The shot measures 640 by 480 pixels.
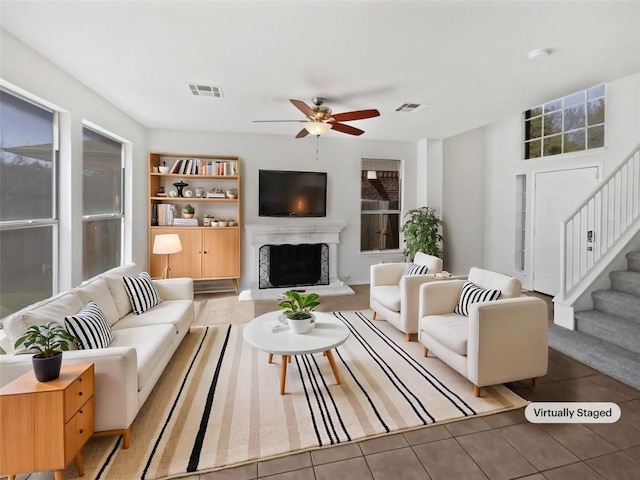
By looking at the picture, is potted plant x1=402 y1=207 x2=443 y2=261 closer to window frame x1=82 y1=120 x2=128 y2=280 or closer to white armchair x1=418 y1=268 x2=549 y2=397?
white armchair x1=418 y1=268 x2=549 y2=397

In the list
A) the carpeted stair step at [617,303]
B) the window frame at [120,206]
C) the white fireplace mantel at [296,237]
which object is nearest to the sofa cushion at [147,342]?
the window frame at [120,206]

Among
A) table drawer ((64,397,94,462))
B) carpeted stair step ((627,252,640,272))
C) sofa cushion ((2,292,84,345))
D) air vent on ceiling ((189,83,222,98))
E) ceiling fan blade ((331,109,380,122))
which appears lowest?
table drawer ((64,397,94,462))

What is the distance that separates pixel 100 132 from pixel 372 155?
4.23 meters

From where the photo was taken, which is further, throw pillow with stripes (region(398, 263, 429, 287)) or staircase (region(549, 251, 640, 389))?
throw pillow with stripes (region(398, 263, 429, 287))

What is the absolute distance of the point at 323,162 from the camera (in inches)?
237

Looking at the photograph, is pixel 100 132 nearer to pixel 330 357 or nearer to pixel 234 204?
pixel 234 204

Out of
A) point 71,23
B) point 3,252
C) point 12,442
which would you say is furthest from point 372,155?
point 12,442

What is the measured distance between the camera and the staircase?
2.85m

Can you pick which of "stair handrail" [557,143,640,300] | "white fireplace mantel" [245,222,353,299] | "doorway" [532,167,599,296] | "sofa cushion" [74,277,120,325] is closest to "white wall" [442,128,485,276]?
"doorway" [532,167,599,296]

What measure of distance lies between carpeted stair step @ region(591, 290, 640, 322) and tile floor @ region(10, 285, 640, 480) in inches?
51.1

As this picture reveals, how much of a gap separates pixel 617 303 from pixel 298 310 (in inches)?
128

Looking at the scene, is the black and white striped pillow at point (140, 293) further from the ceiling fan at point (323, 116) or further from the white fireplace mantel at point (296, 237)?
the ceiling fan at point (323, 116)

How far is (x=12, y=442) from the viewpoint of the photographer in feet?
5.41

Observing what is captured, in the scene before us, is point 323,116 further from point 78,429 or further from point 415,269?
point 78,429
